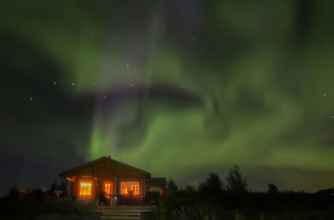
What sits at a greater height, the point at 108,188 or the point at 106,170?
the point at 106,170

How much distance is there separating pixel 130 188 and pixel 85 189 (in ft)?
10.6

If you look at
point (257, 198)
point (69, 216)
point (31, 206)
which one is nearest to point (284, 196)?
point (257, 198)

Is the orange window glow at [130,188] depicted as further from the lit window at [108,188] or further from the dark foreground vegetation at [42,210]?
the dark foreground vegetation at [42,210]

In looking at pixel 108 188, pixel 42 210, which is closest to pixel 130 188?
pixel 108 188

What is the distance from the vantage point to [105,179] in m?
25.1

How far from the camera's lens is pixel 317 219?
14.5m

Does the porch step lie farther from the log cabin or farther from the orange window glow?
the orange window glow

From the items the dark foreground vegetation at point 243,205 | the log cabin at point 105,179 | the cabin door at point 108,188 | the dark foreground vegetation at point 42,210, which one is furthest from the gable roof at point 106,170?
the dark foreground vegetation at point 42,210

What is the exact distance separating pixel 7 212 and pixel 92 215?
13.4 ft

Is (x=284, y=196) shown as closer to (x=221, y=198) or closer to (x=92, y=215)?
(x=221, y=198)

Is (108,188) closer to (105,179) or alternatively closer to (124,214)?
(105,179)

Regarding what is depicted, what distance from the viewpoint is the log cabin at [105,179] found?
81.5 feet

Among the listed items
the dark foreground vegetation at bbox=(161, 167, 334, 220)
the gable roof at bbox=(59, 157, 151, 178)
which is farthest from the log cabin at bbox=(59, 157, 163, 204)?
the dark foreground vegetation at bbox=(161, 167, 334, 220)

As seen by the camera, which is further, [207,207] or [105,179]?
[105,179]
